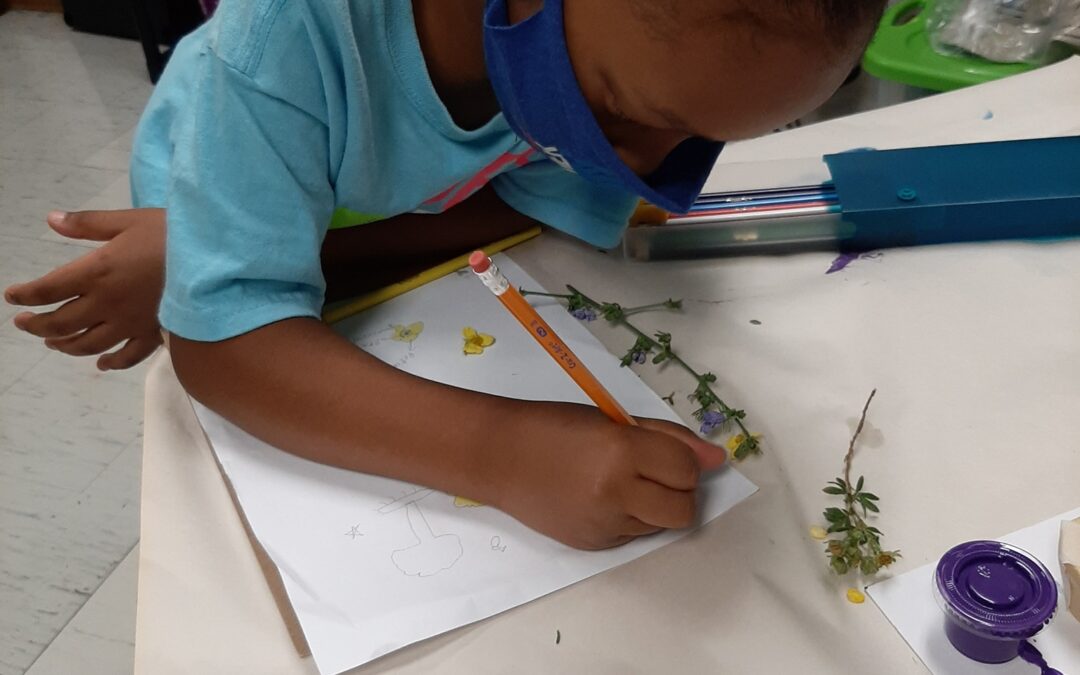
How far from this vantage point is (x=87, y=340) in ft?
A: 1.94

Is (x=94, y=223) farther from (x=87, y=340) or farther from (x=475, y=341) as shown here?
(x=475, y=341)

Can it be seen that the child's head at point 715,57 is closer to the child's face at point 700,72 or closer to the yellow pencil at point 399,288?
the child's face at point 700,72

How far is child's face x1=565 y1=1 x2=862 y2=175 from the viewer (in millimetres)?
323

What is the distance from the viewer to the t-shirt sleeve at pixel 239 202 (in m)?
0.44

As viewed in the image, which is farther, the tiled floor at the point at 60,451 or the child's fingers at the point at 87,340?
the tiled floor at the point at 60,451

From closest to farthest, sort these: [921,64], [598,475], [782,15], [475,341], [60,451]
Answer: [782,15], [598,475], [475,341], [921,64], [60,451]

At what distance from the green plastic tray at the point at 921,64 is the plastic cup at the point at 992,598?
62 centimetres

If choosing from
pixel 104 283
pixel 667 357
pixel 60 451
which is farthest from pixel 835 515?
pixel 60 451

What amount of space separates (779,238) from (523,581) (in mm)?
302

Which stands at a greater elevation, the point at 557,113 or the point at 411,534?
the point at 557,113

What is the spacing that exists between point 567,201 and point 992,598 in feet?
1.18

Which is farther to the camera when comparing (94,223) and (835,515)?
(94,223)

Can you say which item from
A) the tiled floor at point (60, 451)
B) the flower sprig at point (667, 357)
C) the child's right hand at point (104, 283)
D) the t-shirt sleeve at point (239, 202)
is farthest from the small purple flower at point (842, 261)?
the tiled floor at point (60, 451)

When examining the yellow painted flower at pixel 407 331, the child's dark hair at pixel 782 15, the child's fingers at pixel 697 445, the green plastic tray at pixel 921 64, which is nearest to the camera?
the child's dark hair at pixel 782 15
